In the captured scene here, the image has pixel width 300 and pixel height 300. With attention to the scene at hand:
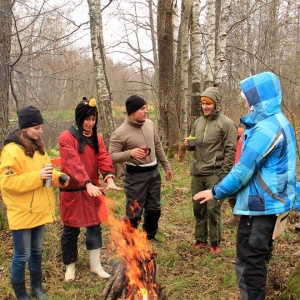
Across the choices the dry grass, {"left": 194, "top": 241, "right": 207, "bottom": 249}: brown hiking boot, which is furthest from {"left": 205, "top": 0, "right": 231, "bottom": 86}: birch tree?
{"left": 194, "top": 241, "right": 207, "bottom": 249}: brown hiking boot

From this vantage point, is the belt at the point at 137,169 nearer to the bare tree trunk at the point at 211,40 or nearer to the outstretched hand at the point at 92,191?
the outstretched hand at the point at 92,191

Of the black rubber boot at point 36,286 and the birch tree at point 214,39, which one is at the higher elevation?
the birch tree at point 214,39

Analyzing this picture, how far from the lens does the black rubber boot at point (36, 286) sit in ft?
12.3

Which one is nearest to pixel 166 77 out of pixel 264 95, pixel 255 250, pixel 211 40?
pixel 211 40

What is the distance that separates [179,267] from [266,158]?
8.00 feet

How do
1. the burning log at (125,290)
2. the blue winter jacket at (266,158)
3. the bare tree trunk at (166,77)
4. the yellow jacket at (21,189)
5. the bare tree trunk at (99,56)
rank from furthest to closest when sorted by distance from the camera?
the bare tree trunk at (166,77) → the bare tree trunk at (99,56) → the yellow jacket at (21,189) → the burning log at (125,290) → the blue winter jacket at (266,158)

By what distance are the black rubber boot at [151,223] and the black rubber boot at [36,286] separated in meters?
1.84

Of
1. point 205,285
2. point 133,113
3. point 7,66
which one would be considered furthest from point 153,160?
point 7,66

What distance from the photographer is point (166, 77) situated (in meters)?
10.2

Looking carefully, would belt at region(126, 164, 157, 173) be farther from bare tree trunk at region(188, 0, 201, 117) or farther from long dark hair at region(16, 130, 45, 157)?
bare tree trunk at region(188, 0, 201, 117)

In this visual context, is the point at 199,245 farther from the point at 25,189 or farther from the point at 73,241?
the point at 25,189

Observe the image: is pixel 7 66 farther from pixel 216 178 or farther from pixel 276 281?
pixel 276 281

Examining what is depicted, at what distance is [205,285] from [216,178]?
4.64 feet

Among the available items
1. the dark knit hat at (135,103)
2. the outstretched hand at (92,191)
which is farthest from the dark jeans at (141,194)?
the outstretched hand at (92,191)
